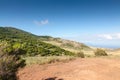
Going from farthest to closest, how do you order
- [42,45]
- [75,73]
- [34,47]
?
1. [42,45]
2. [34,47]
3. [75,73]

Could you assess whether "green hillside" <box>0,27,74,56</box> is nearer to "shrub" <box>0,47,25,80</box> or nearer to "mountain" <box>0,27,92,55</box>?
"mountain" <box>0,27,92,55</box>

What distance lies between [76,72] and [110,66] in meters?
3.67

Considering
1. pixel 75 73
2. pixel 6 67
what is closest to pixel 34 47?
pixel 75 73

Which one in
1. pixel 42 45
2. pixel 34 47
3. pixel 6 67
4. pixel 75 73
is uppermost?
pixel 42 45

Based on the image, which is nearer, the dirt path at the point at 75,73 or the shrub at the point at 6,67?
the shrub at the point at 6,67

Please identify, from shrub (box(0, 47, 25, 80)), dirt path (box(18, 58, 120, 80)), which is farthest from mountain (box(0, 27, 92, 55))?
shrub (box(0, 47, 25, 80))

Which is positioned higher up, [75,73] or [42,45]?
[42,45]

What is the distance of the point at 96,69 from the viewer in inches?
599

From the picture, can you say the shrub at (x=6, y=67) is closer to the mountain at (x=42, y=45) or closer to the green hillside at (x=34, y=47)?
the green hillside at (x=34, y=47)

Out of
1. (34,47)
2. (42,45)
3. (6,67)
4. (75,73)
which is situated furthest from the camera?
(42,45)

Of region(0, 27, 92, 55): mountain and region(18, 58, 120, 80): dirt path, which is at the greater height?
region(0, 27, 92, 55): mountain

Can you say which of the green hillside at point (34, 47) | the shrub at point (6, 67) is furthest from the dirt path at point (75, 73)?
the green hillside at point (34, 47)

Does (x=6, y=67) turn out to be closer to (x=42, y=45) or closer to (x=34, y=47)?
(x=34, y=47)

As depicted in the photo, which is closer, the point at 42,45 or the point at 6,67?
the point at 6,67
